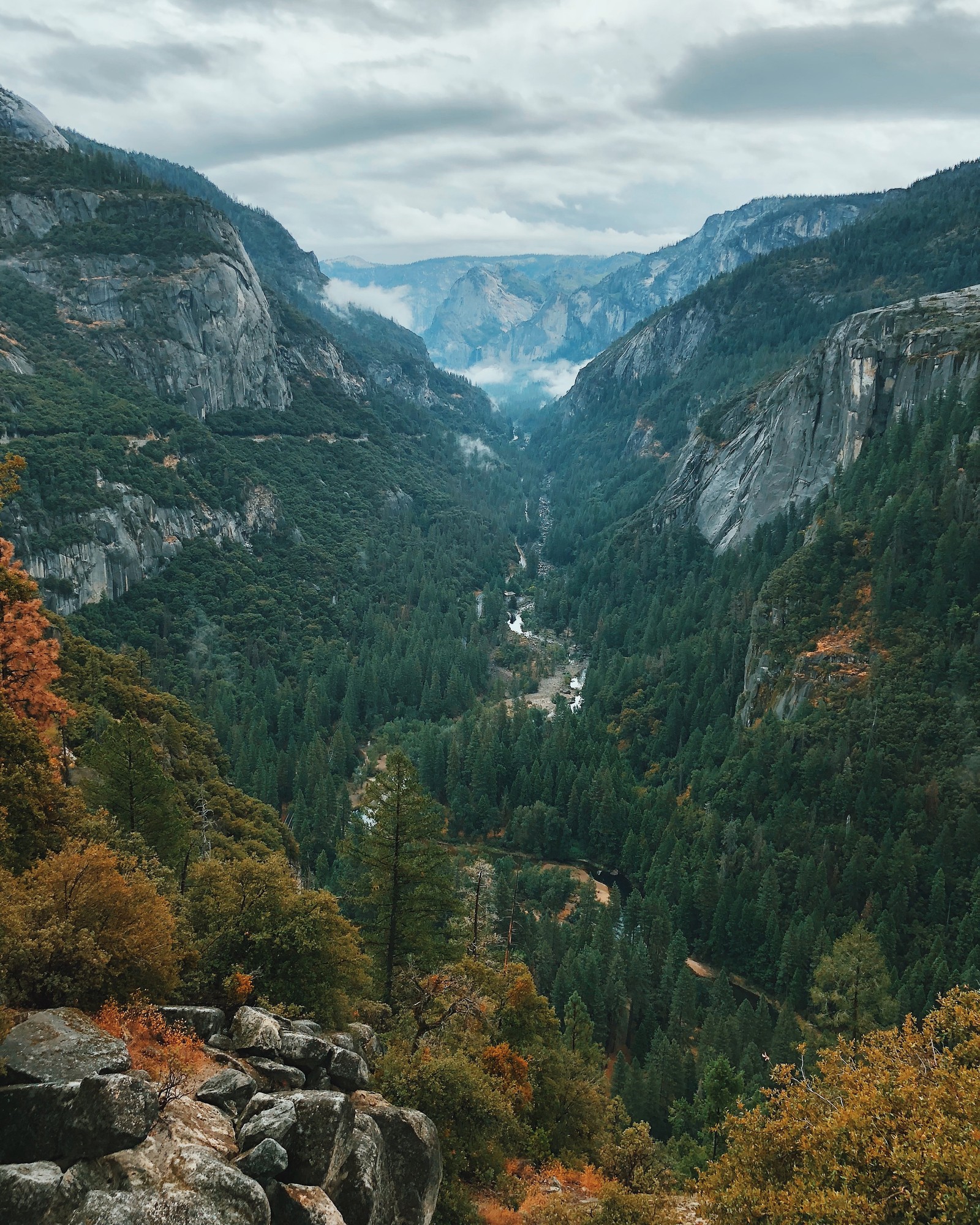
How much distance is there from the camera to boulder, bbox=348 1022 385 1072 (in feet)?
106

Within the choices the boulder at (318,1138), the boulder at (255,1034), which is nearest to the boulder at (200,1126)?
the boulder at (318,1138)

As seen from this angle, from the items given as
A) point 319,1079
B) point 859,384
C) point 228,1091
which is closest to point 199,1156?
point 228,1091

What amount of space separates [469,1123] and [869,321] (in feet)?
598

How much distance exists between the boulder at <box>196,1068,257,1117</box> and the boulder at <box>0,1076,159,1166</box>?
130 inches

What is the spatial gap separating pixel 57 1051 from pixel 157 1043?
4.59m

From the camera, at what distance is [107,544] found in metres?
154

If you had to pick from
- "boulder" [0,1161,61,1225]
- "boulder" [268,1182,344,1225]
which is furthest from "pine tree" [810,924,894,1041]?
"boulder" [0,1161,61,1225]

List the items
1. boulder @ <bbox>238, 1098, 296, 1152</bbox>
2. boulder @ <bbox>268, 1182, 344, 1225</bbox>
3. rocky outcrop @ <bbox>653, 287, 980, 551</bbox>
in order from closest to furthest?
boulder @ <bbox>268, 1182, 344, 1225</bbox>, boulder @ <bbox>238, 1098, 296, 1152</bbox>, rocky outcrop @ <bbox>653, 287, 980, 551</bbox>

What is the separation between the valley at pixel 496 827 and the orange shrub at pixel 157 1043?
243 mm

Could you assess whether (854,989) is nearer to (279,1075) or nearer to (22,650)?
(279,1075)

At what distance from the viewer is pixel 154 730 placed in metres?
79.4

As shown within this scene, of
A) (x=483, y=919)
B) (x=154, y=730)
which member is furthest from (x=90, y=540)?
(x=483, y=919)

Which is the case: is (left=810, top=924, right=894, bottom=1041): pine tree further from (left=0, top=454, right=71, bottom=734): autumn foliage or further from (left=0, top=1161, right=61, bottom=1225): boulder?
(left=0, top=1161, right=61, bottom=1225): boulder

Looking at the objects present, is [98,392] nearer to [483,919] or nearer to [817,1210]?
[483,919]
